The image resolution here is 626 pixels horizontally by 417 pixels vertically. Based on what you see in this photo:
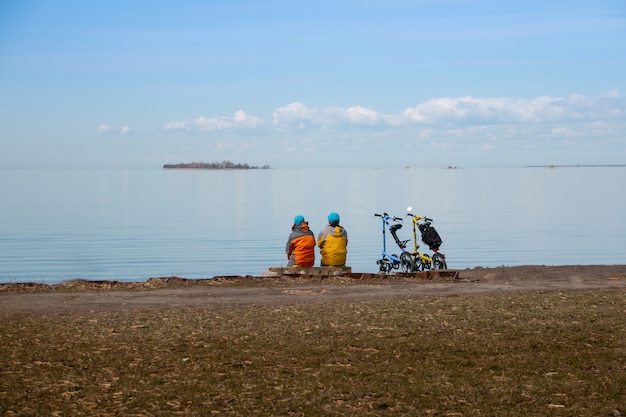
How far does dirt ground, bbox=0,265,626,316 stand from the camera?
45.8 ft

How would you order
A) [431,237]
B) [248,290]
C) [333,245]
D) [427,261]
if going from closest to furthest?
[248,290] < [333,245] < [431,237] < [427,261]

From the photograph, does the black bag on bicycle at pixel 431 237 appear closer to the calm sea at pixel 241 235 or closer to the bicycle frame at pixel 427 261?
the bicycle frame at pixel 427 261

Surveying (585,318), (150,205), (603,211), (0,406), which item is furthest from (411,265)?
(150,205)

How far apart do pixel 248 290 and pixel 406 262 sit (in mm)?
5788

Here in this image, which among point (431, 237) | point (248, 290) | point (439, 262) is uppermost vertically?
point (431, 237)

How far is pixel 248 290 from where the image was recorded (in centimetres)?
1563

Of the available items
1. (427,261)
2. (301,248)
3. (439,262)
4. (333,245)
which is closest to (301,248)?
(301,248)

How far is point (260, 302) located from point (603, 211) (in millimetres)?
52140

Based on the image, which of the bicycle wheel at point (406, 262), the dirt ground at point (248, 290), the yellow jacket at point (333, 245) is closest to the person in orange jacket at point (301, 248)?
the yellow jacket at point (333, 245)

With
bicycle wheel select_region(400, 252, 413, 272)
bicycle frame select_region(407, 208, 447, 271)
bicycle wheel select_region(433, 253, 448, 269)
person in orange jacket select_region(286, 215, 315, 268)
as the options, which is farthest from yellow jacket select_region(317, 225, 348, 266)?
bicycle wheel select_region(433, 253, 448, 269)

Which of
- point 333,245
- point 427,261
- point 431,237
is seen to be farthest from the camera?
point 427,261

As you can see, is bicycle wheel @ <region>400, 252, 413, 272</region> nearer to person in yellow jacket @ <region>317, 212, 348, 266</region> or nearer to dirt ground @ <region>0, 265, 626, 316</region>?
Result: person in yellow jacket @ <region>317, 212, 348, 266</region>

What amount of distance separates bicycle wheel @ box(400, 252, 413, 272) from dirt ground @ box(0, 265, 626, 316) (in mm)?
2114

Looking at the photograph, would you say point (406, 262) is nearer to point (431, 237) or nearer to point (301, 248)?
point (431, 237)
